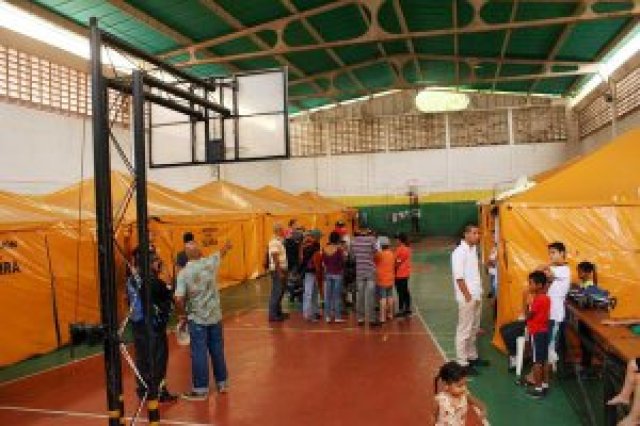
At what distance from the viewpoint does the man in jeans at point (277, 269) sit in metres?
9.27

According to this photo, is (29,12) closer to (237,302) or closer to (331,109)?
(237,302)

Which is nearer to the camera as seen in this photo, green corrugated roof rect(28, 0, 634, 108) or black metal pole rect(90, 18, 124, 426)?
black metal pole rect(90, 18, 124, 426)

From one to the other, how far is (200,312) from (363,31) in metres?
13.2

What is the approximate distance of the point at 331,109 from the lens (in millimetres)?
26391

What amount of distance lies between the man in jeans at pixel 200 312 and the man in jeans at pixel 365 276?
10.3 feet

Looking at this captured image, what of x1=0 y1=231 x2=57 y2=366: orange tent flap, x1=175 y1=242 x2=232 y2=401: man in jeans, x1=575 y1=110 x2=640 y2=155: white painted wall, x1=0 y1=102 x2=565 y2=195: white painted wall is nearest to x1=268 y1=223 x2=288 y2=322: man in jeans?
x1=175 y1=242 x2=232 y2=401: man in jeans

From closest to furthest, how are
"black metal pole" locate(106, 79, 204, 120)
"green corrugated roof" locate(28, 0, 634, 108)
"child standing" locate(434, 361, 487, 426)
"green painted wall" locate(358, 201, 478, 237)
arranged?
"child standing" locate(434, 361, 487, 426) → "black metal pole" locate(106, 79, 204, 120) → "green corrugated roof" locate(28, 0, 634, 108) → "green painted wall" locate(358, 201, 478, 237)

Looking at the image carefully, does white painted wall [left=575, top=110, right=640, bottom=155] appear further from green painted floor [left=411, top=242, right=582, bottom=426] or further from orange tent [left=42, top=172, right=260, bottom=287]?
orange tent [left=42, top=172, right=260, bottom=287]

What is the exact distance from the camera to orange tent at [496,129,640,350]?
7.11m

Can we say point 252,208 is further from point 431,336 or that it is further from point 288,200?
point 431,336

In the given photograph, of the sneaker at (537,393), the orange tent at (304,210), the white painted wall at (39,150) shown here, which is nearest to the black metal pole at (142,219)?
the sneaker at (537,393)

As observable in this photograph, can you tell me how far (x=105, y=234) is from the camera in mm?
4180

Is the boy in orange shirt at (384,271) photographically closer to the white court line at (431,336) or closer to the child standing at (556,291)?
the white court line at (431,336)

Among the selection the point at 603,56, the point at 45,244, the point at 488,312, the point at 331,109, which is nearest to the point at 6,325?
the point at 45,244
